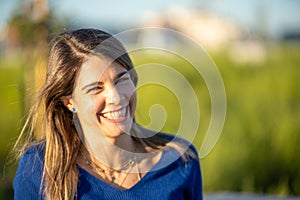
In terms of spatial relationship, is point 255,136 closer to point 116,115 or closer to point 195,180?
point 195,180

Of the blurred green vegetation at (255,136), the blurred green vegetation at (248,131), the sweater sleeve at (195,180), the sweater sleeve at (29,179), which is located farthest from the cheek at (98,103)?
the blurred green vegetation at (255,136)

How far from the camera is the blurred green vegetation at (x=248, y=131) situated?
12.6ft

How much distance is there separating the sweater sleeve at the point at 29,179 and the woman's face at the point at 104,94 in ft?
0.60

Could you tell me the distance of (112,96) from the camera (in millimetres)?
1504

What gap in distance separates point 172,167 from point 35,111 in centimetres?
43

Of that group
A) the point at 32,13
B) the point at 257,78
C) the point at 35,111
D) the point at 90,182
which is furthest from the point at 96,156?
the point at 257,78

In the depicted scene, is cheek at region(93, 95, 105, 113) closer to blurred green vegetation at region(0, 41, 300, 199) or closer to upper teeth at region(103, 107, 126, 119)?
upper teeth at region(103, 107, 126, 119)

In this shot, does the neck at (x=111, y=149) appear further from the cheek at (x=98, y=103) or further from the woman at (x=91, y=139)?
the cheek at (x=98, y=103)

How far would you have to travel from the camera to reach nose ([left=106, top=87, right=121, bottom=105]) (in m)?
1.50

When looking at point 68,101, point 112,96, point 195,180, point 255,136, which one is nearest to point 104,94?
point 112,96

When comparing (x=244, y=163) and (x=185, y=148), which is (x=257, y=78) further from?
(x=185, y=148)

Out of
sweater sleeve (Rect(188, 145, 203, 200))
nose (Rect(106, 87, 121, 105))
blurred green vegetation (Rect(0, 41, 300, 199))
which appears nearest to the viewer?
nose (Rect(106, 87, 121, 105))

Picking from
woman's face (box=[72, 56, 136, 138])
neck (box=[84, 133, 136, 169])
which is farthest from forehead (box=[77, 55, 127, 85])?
neck (box=[84, 133, 136, 169])

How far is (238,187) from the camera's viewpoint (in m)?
3.89
